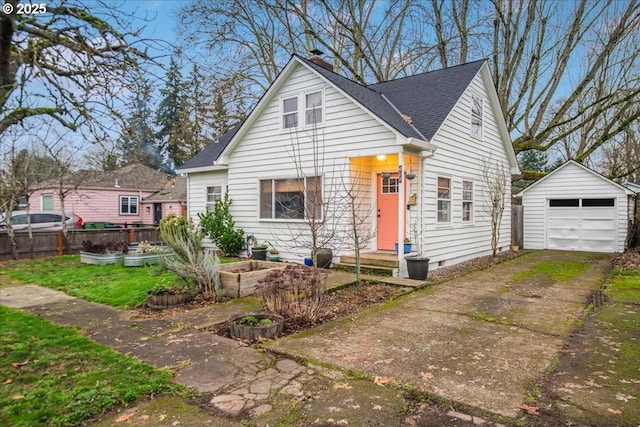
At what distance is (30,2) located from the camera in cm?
327

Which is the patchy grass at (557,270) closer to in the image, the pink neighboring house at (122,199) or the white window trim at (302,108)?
the white window trim at (302,108)

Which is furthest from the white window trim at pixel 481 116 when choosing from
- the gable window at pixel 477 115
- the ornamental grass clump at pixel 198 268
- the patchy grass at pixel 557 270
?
Answer: the ornamental grass clump at pixel 198 268

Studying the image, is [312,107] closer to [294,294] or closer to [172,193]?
[294,294]

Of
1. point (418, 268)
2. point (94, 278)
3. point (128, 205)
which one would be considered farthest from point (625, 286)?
point (128, 205)

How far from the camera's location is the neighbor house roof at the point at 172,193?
27297 mm

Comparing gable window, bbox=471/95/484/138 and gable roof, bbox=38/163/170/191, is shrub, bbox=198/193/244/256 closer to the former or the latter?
gable window, bbox=471/95/484/138

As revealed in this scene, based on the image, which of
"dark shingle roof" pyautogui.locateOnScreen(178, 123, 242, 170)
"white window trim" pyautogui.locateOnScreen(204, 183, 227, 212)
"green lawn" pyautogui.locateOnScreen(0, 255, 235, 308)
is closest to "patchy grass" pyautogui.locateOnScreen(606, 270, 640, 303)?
"green lawn" pyautogui.locateOnScreen(0, 255, 235, 308)

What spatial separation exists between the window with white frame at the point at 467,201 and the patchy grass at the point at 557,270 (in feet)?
7.72

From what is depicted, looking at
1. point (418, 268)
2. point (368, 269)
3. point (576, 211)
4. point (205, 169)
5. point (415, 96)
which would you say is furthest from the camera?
point (576, 211)

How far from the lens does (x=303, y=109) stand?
10898mm

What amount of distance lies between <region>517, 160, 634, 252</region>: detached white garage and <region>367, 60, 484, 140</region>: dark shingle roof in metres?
6.64

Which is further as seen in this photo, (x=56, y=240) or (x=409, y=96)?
(x=56, y=240)

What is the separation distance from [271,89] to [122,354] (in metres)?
8.79

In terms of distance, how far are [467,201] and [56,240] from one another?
45.7ft
